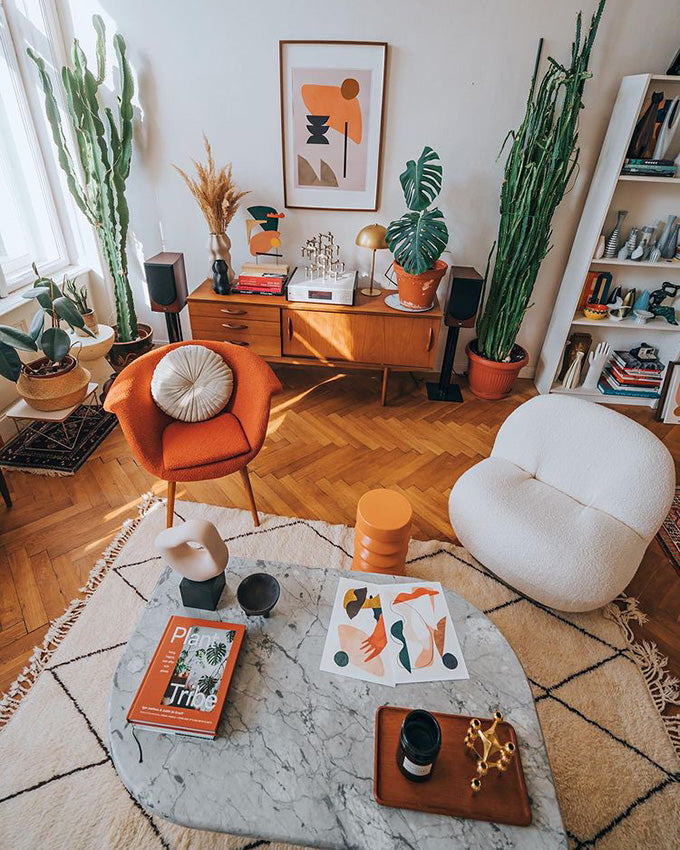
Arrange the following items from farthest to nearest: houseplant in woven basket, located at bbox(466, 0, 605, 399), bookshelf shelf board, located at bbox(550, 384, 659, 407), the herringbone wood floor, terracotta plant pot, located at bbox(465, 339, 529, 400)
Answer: bookshelf shelf board, located at bbox(550, 384, 659, 407), terracotta plant pot, located at bbox(465, 339, 529, 400), houseplant in woven basket, located at bbox(466, 0, 605, 399), the herringbone wood floor

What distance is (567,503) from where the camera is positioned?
196cm

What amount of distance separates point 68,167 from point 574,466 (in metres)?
3.06

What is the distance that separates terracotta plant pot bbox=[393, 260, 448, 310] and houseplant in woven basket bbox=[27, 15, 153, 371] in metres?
1.66

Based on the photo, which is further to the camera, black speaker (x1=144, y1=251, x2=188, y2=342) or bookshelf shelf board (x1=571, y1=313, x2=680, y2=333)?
bookshelf shelf board (x1=571, y1=313, x2=680, y2=333)

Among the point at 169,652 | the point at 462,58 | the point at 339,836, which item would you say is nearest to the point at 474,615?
the point at 339,836

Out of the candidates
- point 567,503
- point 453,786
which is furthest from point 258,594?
point 567,503

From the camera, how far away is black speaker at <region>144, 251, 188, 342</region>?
293 centimetres

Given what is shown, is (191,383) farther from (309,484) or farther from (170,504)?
(309,484)

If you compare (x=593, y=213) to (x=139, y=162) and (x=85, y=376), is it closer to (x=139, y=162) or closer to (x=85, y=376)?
(x=139, y=162)

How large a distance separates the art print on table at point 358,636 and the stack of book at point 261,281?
6.44ft

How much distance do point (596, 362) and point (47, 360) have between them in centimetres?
321

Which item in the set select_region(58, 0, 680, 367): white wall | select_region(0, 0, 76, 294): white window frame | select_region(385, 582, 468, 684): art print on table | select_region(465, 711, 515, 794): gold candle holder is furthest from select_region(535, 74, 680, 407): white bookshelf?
select_region(0, 0, 76, 294): white window frame

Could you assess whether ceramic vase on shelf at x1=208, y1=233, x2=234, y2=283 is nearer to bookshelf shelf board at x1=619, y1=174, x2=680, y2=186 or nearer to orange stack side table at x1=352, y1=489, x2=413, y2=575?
orange stack side table at x1=352, y1=489, x2=413, y2=575

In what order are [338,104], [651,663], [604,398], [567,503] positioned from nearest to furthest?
[651,663] → [567,503] → [338,104] → [604,398]
